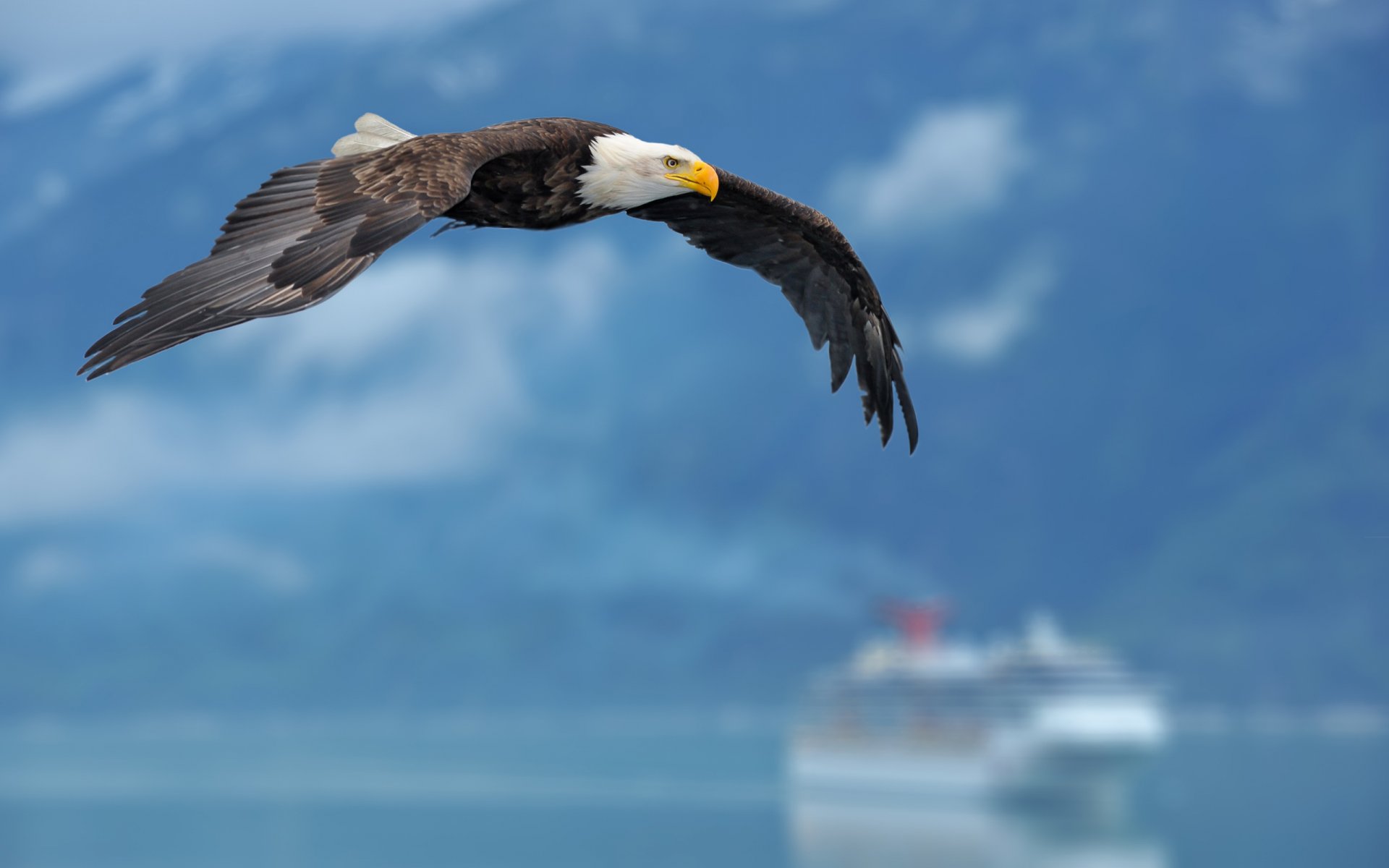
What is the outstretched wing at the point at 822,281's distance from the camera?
10.5m

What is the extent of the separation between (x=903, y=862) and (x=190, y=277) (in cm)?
6473

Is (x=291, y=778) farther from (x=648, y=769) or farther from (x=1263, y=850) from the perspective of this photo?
(x=1263, y=850)

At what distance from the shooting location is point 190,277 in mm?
6605

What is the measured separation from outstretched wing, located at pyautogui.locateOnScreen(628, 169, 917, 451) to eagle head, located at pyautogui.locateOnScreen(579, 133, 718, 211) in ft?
3.56

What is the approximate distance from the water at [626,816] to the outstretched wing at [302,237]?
207 feet

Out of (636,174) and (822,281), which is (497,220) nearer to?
(636,174)

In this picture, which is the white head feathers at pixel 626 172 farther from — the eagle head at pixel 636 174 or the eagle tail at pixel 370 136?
the eagle tail at pixel 370 136

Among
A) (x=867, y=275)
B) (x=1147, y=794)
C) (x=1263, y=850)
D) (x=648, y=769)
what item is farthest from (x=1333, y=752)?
(x=867, y=275)

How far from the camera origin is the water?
2783 inches

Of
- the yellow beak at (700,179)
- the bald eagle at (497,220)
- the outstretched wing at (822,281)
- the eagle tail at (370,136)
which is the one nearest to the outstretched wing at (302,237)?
the bald eagle at (497,220)

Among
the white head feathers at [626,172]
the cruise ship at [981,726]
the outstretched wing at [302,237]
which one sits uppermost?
the cruise ship at [981,726]

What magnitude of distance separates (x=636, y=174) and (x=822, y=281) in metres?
2.14

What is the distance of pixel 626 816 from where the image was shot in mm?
87250

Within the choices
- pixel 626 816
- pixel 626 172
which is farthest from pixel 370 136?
pixel 626 816
